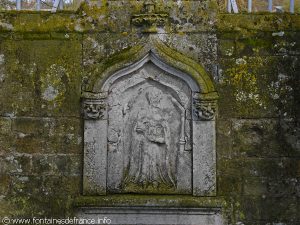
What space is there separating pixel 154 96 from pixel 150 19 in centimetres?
91

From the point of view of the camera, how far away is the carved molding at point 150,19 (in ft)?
21.7

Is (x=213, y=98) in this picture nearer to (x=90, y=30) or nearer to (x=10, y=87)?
(x=90, y=30)

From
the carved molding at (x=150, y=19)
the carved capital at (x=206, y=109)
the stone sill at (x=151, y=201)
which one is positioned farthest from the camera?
the carved molding at (x=150, y=19)

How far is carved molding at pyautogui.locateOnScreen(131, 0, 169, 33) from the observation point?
21.7 feet

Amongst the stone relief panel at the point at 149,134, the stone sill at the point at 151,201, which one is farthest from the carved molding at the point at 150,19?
the stone sill at the point at 151,201

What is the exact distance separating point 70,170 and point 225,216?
6.19ft

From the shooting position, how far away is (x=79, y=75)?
6.68m

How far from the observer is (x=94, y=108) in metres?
6.53

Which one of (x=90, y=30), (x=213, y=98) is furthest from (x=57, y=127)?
(x=213, y=98)

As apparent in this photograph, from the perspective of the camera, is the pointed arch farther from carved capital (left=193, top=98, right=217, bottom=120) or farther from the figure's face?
the figure's face

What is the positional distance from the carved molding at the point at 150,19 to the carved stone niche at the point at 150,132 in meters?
0.30

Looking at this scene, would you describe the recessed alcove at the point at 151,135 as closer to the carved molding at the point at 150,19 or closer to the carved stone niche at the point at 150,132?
the carved stone niche at the point at 150,132

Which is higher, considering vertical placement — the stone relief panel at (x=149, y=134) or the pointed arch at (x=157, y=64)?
the pointed arch at (x=157, y=64)

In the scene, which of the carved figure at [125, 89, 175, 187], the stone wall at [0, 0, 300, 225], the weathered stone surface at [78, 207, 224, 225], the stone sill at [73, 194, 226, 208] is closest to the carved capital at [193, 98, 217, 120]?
the stone wall at [0, 0, 300, 225]
